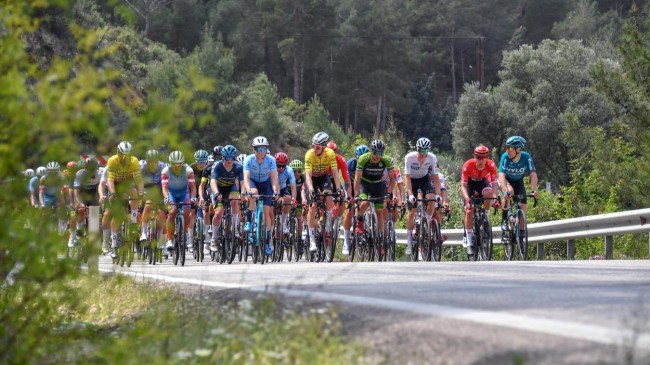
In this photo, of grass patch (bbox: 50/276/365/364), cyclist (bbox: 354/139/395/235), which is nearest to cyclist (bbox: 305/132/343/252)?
cyclist (bbox: 354/139/395/235)

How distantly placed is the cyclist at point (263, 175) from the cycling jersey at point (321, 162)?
0.76 metres

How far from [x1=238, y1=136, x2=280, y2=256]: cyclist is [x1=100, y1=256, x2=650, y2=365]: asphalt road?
810 centimetres

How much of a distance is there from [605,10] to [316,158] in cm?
12553

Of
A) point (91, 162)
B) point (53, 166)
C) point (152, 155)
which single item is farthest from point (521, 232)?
point (53, 166)

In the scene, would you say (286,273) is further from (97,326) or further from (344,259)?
(344,259)

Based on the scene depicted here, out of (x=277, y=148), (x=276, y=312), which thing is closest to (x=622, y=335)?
(x=276, y=312)

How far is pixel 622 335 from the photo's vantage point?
622 cm

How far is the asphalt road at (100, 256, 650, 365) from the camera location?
5902 mm

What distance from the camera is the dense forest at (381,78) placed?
7.07 metres

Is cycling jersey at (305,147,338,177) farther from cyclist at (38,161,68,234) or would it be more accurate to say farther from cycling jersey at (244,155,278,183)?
cyclist at (38,161,68,234)

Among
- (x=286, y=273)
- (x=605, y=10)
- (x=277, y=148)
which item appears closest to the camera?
(x=286, y=273)

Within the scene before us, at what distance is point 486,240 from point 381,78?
311 ft

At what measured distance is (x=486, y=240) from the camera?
1948cm

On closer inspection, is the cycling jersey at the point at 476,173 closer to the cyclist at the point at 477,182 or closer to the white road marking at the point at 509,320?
the cyclist at the point at 477,182
